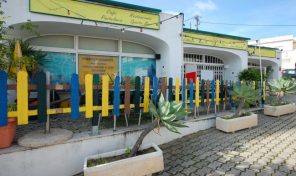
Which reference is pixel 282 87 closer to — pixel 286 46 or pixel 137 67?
pixel 137 67

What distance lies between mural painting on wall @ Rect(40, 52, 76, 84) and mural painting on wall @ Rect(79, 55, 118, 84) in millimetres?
339

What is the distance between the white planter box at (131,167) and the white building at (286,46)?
98.2 feet

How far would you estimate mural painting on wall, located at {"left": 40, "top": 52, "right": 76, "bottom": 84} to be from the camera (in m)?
7.25

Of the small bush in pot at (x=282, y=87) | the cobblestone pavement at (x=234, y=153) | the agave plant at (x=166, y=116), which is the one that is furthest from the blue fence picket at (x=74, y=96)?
the small bush in pot at (x=282, y=87)

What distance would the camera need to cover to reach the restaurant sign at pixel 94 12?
5.77m

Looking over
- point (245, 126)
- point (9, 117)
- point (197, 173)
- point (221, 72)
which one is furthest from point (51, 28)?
point (221, 72)

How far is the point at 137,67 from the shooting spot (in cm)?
909

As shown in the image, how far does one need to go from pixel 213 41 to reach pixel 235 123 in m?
6.34

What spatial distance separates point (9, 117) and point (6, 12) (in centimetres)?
374

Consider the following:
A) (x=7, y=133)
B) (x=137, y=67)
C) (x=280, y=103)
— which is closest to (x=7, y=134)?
(x=7, y=133)

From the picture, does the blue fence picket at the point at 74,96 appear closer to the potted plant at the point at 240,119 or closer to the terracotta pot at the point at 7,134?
the terracotta pot at the point at 7,134

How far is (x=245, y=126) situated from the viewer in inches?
218

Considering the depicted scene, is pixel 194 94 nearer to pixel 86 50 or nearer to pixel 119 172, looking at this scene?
pixel 119 172

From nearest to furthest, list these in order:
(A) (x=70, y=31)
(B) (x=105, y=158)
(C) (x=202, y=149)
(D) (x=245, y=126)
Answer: (B) (x=105, y=158)
(C) (x=202, y=149)
(D) (x=245, y=126)
(A) (x=70, y=31)
